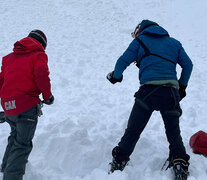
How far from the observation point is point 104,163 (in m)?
4.19

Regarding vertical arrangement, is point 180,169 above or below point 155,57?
below

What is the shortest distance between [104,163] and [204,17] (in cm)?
1004

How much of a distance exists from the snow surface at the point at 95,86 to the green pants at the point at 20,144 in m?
0.49

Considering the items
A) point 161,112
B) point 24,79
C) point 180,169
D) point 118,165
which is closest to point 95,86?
point 118,165

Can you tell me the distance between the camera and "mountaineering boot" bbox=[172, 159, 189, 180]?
338 centimetres

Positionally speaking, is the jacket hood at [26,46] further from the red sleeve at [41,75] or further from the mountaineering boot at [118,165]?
the mountaineering boot at [118,165]

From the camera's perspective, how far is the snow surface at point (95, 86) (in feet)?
13.6

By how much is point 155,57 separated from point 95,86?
12.3 feet

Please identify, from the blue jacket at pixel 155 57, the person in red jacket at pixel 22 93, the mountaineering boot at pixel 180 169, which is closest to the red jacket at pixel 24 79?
the person in red jacket at pixel 22 93

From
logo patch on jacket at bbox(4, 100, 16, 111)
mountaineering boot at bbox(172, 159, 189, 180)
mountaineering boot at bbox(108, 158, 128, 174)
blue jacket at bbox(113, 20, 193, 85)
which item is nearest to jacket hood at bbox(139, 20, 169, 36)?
blue jacket at bbox(113, 20, 193, 85)

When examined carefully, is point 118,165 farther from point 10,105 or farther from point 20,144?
point 10,105

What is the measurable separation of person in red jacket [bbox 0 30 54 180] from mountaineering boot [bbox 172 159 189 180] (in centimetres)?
189

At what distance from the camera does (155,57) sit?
11.3ft

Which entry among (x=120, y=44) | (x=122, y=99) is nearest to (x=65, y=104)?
(x=122, y=99)
